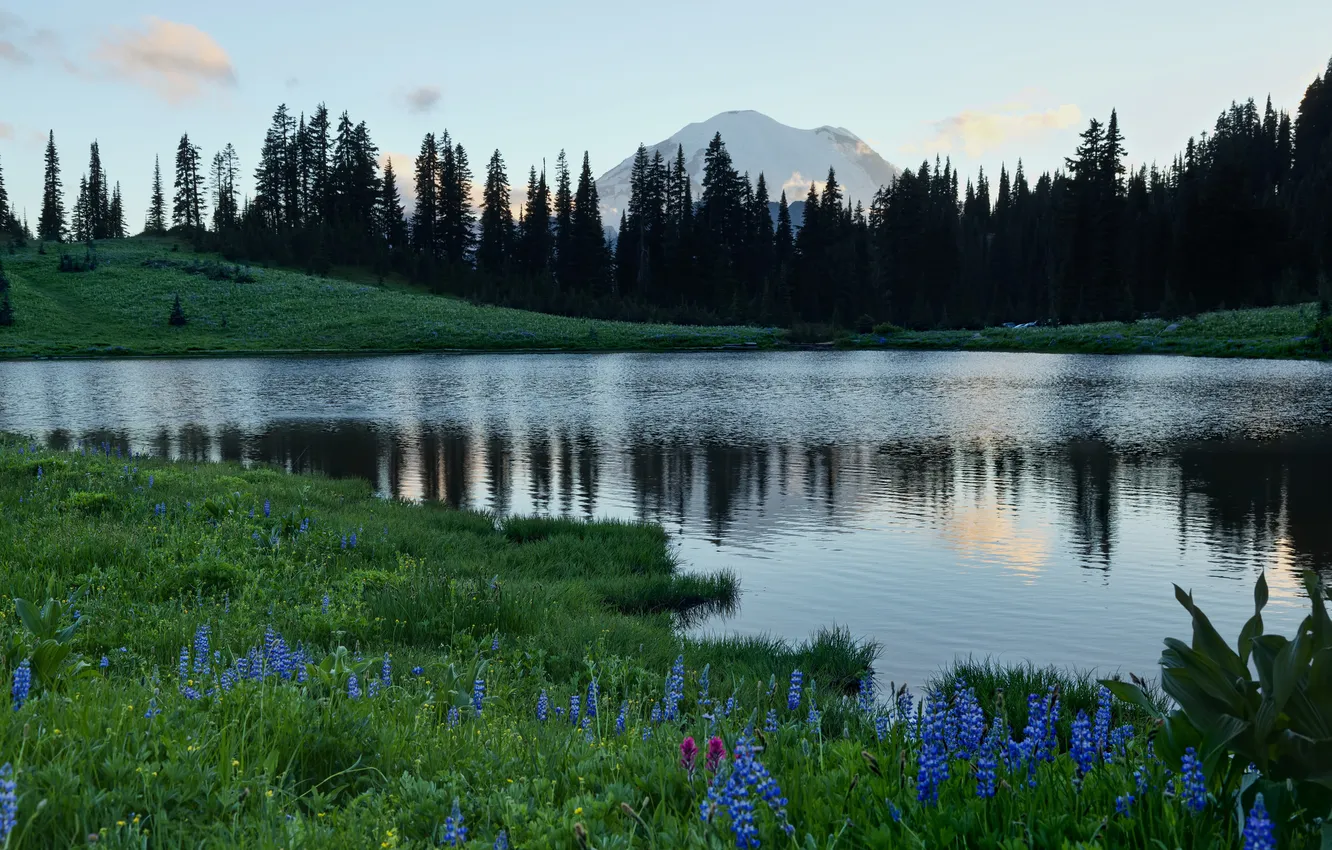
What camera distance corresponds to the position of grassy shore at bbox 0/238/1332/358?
183 ft

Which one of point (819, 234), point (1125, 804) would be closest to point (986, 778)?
point (1125, 804)

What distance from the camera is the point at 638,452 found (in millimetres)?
21344

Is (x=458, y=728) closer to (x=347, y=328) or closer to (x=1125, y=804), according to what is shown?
(x=1125, y=804)

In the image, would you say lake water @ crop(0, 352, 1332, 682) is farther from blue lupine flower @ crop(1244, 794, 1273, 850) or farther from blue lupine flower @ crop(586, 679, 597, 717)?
blue lupine flower @ crop(1244, 794, 1273, 850)

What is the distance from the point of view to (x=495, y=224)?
372 feet

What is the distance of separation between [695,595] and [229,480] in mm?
7407

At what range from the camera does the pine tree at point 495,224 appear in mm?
111938

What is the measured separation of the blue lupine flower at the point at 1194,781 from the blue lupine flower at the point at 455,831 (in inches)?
86.6

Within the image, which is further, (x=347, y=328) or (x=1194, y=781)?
(x=347, y=328)

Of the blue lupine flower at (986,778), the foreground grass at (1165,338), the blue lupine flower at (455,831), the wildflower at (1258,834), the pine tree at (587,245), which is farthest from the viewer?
the pine tree at (587,245)

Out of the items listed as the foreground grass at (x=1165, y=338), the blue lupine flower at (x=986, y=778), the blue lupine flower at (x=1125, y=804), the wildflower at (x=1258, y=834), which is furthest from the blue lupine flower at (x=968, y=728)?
the foreground grass at (x=1165, y=338)

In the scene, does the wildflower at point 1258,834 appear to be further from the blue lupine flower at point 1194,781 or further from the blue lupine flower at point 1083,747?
the blue lupine flower at point 1083,747

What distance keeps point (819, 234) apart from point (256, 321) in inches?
2324

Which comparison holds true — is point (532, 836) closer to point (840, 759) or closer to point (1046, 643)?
point (840, 759)
